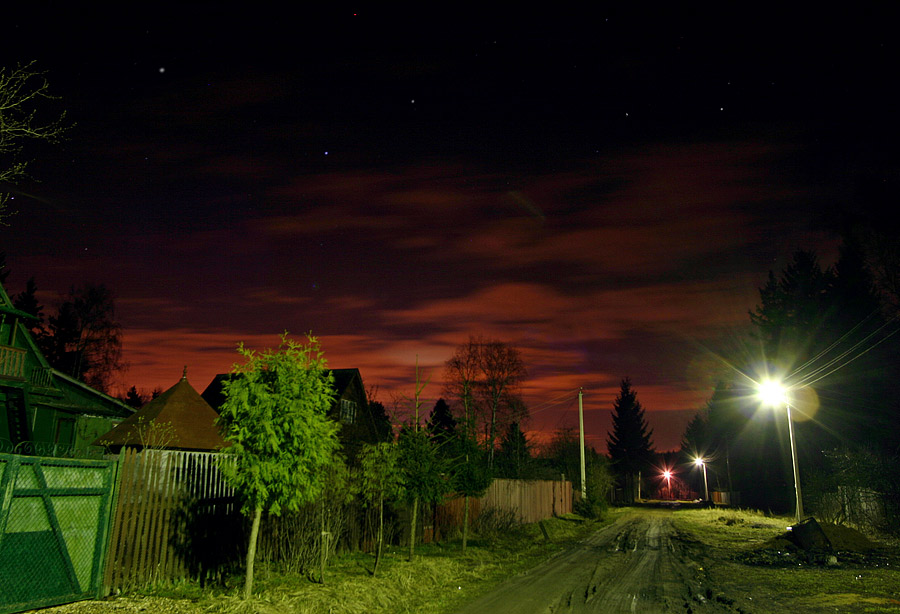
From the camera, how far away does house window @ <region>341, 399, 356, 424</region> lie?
33838 mm

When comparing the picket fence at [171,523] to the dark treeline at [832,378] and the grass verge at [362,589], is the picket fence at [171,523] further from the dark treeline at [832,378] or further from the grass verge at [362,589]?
the dark treeline at [832,378]

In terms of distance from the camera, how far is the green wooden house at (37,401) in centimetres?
2417

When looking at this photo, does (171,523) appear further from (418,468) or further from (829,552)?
(829,552)

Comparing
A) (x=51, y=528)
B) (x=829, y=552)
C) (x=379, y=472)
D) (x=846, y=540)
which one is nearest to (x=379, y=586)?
(x=379, y=472)

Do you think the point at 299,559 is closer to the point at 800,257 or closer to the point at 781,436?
the point at 781,436

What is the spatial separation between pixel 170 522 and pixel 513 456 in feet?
103

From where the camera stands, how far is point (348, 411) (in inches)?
1356

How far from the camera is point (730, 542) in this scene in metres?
23.0

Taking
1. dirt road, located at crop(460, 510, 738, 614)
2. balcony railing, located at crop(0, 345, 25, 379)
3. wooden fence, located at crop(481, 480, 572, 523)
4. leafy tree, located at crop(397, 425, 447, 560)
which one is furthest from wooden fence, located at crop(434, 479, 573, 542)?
balcony railing, located at crop(0, 345, 25, 379)

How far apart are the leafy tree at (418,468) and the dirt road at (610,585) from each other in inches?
124

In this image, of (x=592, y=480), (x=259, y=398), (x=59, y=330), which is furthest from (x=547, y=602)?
(x=59, y=330)

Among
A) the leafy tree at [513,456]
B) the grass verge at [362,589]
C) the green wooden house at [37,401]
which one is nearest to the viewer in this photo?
the grass verge at [362,589]

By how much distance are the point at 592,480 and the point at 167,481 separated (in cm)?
3645

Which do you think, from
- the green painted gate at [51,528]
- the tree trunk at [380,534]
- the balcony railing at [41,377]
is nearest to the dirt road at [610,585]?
the tree trunk at [380,534]
